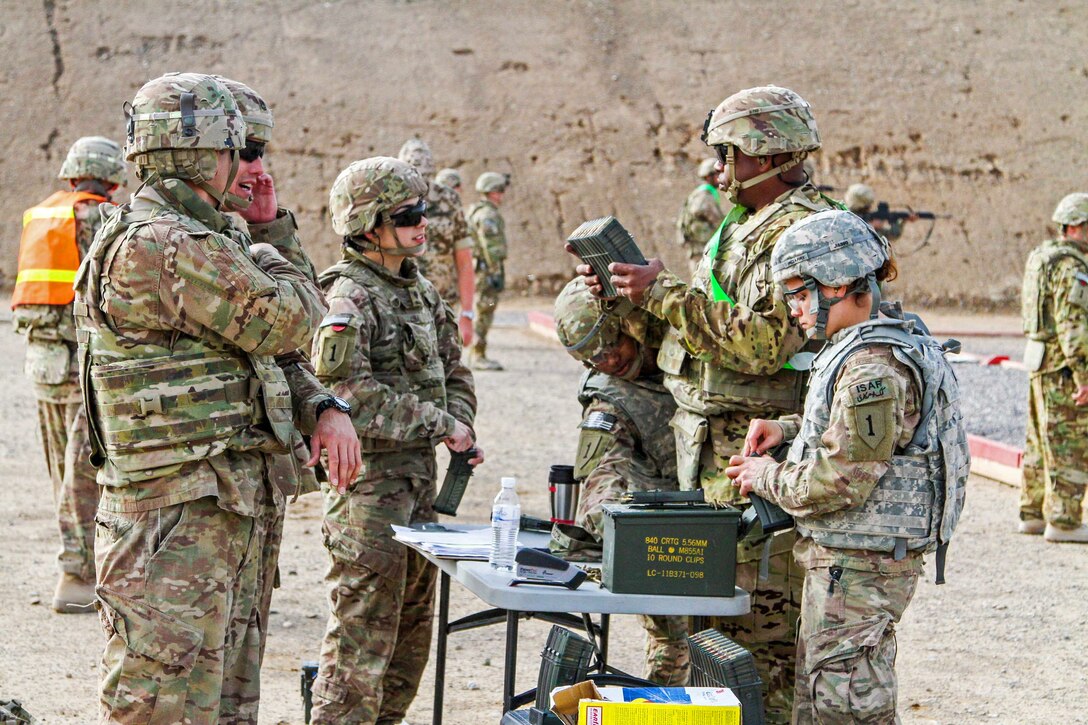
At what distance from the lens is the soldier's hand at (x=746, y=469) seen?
4.23m

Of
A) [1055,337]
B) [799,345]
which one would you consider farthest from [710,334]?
[1055,337]

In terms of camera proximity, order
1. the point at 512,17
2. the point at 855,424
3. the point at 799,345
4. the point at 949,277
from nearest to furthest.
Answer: the point at 855,424
the point at 799,345
the point at 949,277
the point at 512,17

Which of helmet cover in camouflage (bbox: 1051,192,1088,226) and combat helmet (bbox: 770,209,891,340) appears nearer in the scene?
combat helmet (bbox: 770,209,891,340)

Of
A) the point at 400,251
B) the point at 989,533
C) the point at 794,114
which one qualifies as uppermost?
the point at 794,114

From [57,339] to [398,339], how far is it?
271cm

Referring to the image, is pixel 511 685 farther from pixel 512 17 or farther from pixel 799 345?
pixel 512 17

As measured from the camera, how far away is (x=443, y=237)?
11977mm

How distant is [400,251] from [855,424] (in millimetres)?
2110

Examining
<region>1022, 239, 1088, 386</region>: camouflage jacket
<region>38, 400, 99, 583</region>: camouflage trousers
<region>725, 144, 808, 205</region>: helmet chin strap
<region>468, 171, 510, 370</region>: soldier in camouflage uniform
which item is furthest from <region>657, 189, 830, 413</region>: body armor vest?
<region>468, 171, 510, 370</region>: soldier in camouflage uniform

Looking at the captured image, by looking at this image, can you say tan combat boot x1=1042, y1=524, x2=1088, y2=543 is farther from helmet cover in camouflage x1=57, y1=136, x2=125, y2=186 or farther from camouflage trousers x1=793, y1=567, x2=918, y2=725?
helmet cover in camouflage x1=57, y1=136, x2=125, y2=186

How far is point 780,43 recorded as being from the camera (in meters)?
30.0

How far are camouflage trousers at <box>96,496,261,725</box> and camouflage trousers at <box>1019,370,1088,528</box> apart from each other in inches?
263

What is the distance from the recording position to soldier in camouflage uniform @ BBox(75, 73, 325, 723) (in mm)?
3760

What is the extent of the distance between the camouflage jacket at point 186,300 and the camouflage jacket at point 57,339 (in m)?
3.27
